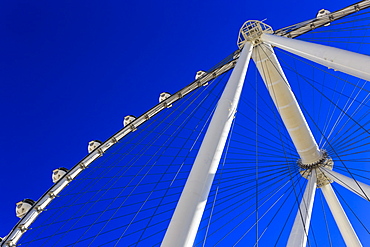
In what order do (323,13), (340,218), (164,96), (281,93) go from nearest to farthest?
(281,93)
(340,218)
(323,13)
(164,96)

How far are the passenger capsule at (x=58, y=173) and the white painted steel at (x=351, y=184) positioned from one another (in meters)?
10.8

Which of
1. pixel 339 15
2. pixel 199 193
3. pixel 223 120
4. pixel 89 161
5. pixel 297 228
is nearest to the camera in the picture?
pixel 199 193

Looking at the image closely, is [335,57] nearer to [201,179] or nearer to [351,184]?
[201,179]

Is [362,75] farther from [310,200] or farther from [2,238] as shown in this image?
[2,238]

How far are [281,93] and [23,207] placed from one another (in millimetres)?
11000

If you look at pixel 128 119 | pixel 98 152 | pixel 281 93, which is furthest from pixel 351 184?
pixel 98 152

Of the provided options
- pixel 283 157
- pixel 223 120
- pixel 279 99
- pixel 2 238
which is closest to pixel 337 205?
pixel 283 157

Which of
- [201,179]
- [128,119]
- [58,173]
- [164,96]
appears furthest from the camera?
[128,119]

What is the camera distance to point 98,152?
15.1 m

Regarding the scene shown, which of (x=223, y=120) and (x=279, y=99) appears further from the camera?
(x=279, y=99)

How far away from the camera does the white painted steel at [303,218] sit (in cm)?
920

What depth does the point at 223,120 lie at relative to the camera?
5156mm

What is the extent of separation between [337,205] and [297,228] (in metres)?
3.18

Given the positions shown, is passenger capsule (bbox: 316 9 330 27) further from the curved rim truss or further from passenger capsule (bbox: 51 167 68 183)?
passenger capsule (bbox: 51 167 68 183)
